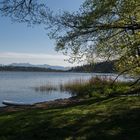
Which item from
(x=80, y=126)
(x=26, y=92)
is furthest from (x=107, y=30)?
(x=26, y=92)

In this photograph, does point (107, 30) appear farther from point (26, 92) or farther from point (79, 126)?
point (26, 92)

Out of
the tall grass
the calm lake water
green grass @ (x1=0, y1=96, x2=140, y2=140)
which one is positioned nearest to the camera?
green grass @ (x1=0, y1=96, x2=140, y2=140)

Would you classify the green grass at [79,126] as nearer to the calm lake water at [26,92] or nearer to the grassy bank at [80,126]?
the grassy bank at [80,126]

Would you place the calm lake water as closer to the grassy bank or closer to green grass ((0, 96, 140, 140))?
the grassy bank

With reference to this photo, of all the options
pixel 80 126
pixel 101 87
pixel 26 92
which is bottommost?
pixel 26 92

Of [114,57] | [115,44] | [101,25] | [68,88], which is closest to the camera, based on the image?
[101,25]

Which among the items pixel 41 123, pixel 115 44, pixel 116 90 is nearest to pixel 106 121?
pixel 41 123

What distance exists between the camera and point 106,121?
13.5 metres

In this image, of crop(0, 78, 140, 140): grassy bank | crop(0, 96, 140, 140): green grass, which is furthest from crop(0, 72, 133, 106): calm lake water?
crop(0, 96, 140, 140): green grass

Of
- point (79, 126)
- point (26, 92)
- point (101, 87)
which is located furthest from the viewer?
point (26, 92)

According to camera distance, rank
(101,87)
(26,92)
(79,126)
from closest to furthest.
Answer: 1. (79,126)
2. (101,87)
3. (26,92)

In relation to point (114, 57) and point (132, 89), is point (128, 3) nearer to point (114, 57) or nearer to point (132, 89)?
point (114, 57)

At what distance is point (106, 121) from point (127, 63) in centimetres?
913

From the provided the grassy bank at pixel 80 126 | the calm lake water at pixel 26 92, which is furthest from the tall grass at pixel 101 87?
the grassy bank at pixel 80 126
